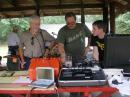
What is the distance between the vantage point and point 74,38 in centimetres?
585

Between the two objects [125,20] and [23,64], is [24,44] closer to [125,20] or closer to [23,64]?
[23,64]

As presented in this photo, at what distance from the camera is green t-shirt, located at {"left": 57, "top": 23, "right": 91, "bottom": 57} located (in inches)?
226

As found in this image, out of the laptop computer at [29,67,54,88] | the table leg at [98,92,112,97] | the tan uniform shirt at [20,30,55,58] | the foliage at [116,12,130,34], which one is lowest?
the table leg at [98,92,112,97]

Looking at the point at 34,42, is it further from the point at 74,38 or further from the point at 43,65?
the point at 43,65

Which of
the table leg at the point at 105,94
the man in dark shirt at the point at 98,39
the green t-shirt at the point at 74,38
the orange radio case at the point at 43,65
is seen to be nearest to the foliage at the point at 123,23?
the green t-shirt at the point at 74,38

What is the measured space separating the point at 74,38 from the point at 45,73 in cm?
211

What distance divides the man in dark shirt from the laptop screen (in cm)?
109

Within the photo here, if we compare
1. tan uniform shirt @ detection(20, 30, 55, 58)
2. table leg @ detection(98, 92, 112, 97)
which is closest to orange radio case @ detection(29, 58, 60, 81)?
table leg @ detection(98, 92, 112, 97)

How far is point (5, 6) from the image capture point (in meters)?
12.5

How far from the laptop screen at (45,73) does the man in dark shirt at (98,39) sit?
1.09 m

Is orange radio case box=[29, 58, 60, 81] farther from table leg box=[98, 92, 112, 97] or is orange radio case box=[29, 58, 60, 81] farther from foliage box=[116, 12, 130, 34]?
foliage box=[116, 12, 130, 34]

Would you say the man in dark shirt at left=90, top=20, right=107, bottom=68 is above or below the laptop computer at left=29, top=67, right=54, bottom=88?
above

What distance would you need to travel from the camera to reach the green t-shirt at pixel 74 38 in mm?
5742

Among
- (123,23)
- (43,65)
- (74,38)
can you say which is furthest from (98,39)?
(123,23)
